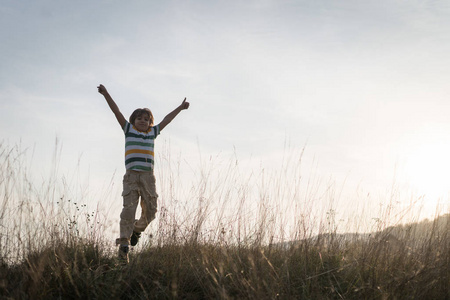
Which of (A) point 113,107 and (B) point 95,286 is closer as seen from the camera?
(B) point 95,286

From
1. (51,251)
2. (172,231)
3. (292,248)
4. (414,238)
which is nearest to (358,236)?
(414,238)

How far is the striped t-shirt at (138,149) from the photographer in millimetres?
4172

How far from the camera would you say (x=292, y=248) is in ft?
12.1

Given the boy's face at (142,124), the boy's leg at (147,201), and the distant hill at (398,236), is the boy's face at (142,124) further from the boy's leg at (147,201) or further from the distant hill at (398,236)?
the distant hill at (398,236)

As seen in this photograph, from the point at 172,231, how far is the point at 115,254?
626 millimetres

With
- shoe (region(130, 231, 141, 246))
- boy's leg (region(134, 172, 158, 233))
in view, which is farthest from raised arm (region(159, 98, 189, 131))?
shoe (region(130, 231, 141, 246))

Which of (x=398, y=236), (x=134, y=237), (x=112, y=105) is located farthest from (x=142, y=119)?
(x=398, y=236)

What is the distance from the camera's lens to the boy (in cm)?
406

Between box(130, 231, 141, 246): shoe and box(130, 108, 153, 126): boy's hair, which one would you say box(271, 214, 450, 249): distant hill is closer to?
box(130, 231, 141, 246): shoe

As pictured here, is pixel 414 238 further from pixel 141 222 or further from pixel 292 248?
pixel 141 222

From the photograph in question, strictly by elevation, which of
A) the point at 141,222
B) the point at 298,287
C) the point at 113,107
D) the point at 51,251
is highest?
the point at 113,107

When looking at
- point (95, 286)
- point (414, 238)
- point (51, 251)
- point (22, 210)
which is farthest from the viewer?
point (414, 238)

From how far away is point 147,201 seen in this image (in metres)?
4.20

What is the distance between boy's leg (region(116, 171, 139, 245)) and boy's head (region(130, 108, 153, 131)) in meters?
0.57
